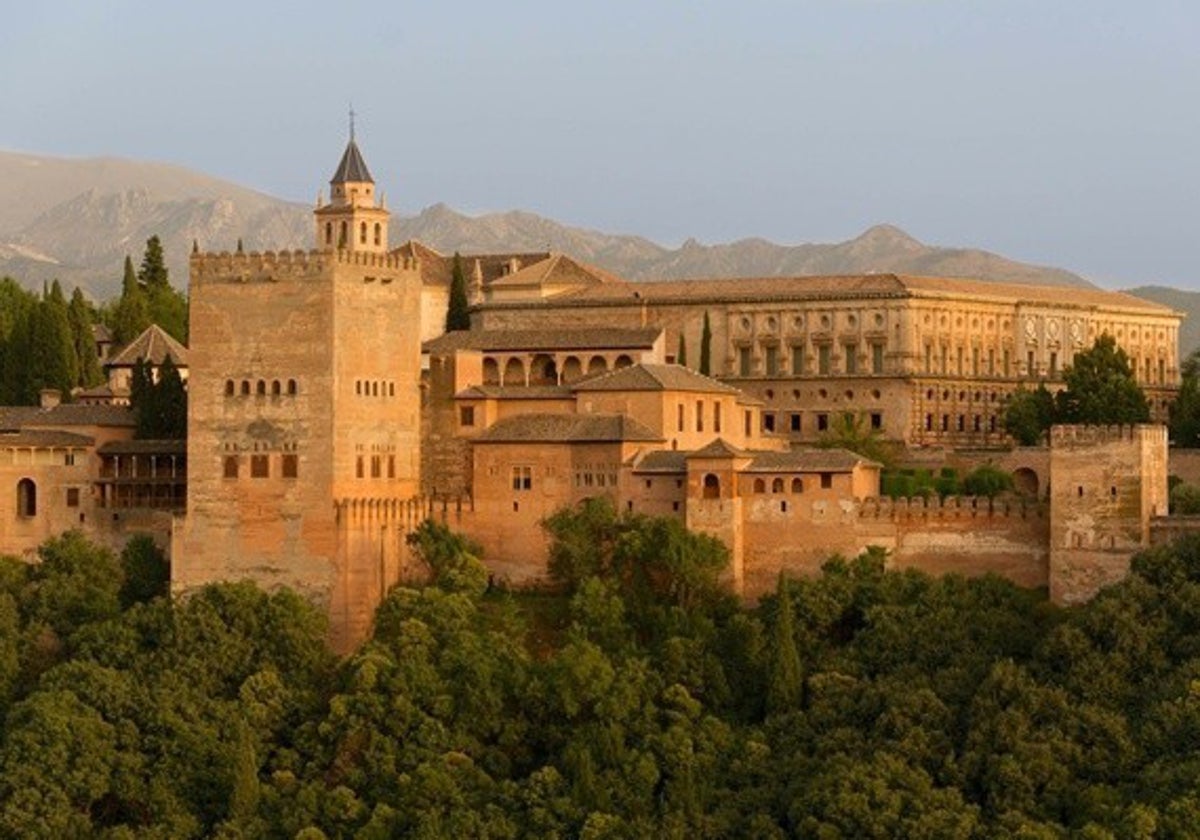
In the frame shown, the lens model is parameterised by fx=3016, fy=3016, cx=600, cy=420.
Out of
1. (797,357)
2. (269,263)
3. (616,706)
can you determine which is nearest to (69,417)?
(269,263)

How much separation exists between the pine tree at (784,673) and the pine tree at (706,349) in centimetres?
1720

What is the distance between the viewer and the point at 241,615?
57062mm

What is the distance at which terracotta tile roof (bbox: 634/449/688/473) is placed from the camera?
5766cm

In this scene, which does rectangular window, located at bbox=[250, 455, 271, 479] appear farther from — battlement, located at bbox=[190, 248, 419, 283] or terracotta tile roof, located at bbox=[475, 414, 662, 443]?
terracotta tile roof, located at bbox=[475, 414, 662, 443]

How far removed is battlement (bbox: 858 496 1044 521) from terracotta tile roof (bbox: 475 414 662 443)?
4772 mm

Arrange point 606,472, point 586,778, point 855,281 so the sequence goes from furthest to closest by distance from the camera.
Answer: point 855,281 < point 606,472 < point 586,778

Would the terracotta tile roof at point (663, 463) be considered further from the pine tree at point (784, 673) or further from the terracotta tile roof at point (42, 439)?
the terracotta tile roof at point (42, 439)

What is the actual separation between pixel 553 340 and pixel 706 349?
22.8 feet

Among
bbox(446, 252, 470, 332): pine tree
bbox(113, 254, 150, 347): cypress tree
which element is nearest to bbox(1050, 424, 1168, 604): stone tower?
bbox(446, 252, 470, 332): pine tree

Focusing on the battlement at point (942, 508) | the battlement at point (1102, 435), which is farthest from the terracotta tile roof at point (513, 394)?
the battlement at point (1102, 435)

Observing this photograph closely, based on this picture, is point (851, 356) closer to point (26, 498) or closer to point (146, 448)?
point (146, 448)

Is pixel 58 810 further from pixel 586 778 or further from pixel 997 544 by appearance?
pixel 997 544

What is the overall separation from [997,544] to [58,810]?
17.8 meters

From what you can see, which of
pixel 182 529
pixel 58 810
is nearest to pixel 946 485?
pixel 182 529
